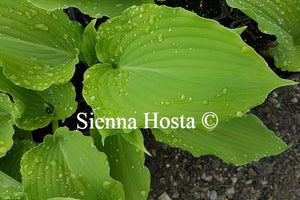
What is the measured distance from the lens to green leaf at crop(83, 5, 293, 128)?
3.47ft

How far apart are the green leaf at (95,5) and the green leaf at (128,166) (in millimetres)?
361

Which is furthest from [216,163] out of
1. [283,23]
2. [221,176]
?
[283,23]

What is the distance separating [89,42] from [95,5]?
0.34 ft

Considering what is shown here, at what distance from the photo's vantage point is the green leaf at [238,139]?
1.38 metres

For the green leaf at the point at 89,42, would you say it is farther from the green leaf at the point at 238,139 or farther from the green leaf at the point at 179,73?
the green leaf at the point at 238,139

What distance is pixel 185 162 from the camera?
171 cm

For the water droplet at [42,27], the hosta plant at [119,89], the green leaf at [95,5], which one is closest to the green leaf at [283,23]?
the hosta plant at [119,89]

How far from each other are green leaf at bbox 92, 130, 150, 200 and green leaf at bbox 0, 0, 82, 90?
24 cm

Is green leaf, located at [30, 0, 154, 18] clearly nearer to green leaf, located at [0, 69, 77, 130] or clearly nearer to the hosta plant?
the hosta plant

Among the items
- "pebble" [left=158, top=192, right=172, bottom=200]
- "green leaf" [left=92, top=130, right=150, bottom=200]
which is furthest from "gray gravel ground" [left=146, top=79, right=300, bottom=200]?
"green leaf" [left=92, top=130, right=150, bottom=200]

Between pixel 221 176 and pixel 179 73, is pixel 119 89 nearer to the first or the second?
pixel 179 73

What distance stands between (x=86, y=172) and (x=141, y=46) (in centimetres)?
37

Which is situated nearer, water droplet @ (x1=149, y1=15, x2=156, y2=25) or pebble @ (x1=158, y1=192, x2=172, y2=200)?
water droplet @ (x1=149, y1=15, x2=156, y2=25)

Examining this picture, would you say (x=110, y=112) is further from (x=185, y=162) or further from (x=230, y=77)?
(x=185, y=162)
